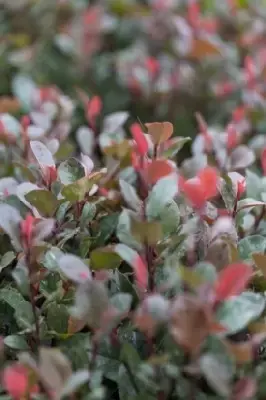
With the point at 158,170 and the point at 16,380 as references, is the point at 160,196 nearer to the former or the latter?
the point at 158,170

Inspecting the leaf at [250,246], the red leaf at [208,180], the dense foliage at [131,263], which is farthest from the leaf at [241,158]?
the red leaf at [208,180]

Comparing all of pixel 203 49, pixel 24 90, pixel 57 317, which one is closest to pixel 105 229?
pixel 57 317

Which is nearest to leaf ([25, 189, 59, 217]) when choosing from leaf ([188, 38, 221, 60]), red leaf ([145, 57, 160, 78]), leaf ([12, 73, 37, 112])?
leaf ([12, 73, 37, 112])

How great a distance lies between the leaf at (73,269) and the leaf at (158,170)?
238 millimetres

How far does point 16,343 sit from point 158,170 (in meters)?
0.33

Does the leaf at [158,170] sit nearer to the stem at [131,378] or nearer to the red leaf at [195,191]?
the red leaf at [195,191]

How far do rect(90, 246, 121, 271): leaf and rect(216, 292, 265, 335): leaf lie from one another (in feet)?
0.69

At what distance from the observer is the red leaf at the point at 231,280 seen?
0.81 m

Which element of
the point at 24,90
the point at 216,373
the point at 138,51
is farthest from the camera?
the point at 138,51

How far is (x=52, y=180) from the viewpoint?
1.14m

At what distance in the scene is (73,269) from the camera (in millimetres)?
896

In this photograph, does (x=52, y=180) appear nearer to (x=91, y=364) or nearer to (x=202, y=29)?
(x=91, y=364)

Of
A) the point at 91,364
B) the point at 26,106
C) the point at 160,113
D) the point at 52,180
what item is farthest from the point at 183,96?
the point at 91,364

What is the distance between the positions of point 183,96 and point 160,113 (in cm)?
10
